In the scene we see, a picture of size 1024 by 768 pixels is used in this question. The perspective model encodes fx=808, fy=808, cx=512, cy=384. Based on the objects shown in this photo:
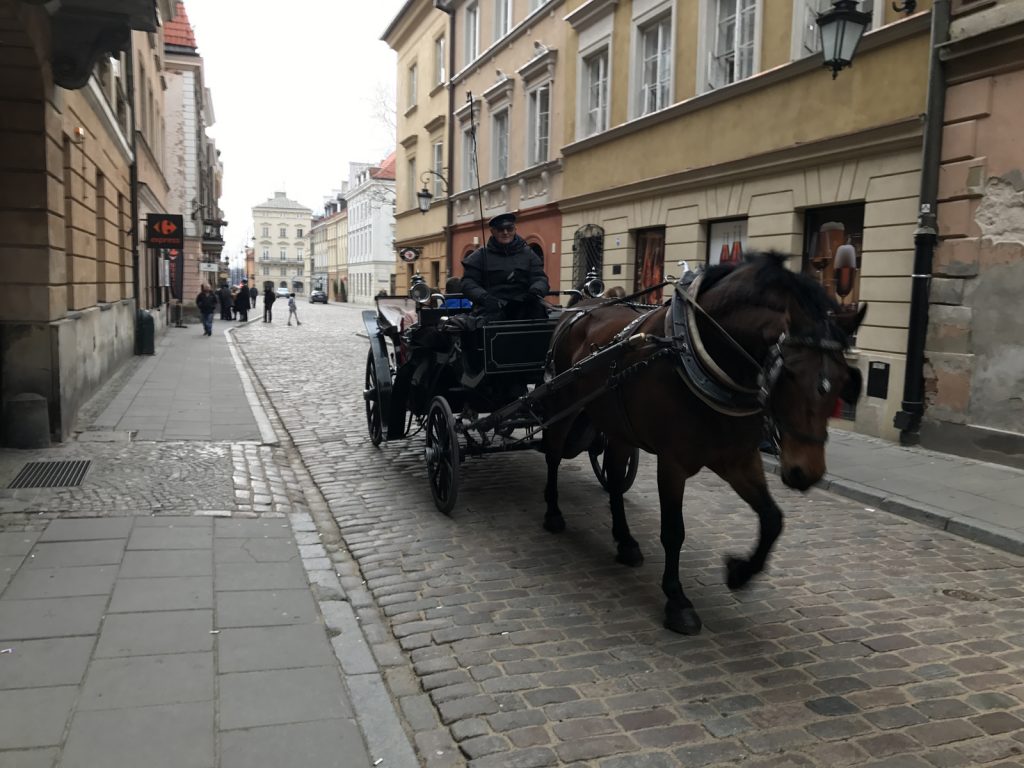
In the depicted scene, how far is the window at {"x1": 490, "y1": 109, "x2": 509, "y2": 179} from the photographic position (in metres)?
22.5

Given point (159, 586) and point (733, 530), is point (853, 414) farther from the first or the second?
point (159, 586)

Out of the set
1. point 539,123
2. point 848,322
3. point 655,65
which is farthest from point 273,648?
point 539,123

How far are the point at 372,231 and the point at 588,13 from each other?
5283cm

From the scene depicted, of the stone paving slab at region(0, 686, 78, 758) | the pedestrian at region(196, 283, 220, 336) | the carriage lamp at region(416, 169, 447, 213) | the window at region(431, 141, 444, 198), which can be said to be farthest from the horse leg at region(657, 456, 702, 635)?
the window at region(431, 141, 444, 198)

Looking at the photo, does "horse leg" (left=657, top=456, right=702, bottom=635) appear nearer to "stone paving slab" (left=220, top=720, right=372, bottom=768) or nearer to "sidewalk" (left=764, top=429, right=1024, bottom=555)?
"sidewalk" (left=764, top=429, right=1024, bottom=555)

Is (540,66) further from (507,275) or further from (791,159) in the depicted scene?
(507,275)

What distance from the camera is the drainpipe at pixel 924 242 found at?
8.68 meters

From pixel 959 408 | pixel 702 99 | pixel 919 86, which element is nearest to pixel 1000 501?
pixel 959 408

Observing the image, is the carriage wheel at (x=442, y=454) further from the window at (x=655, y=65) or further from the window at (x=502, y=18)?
the window at (x=502, y=18)

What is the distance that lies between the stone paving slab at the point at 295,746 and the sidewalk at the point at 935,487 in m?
3.51

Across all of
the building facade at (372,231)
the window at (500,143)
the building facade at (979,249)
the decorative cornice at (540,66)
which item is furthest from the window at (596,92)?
the building facade at (372,231)

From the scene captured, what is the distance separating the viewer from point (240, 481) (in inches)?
281

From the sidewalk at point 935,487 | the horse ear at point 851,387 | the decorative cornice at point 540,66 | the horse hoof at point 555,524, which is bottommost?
the horse hoof at point 555,524

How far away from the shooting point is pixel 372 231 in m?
67.2
